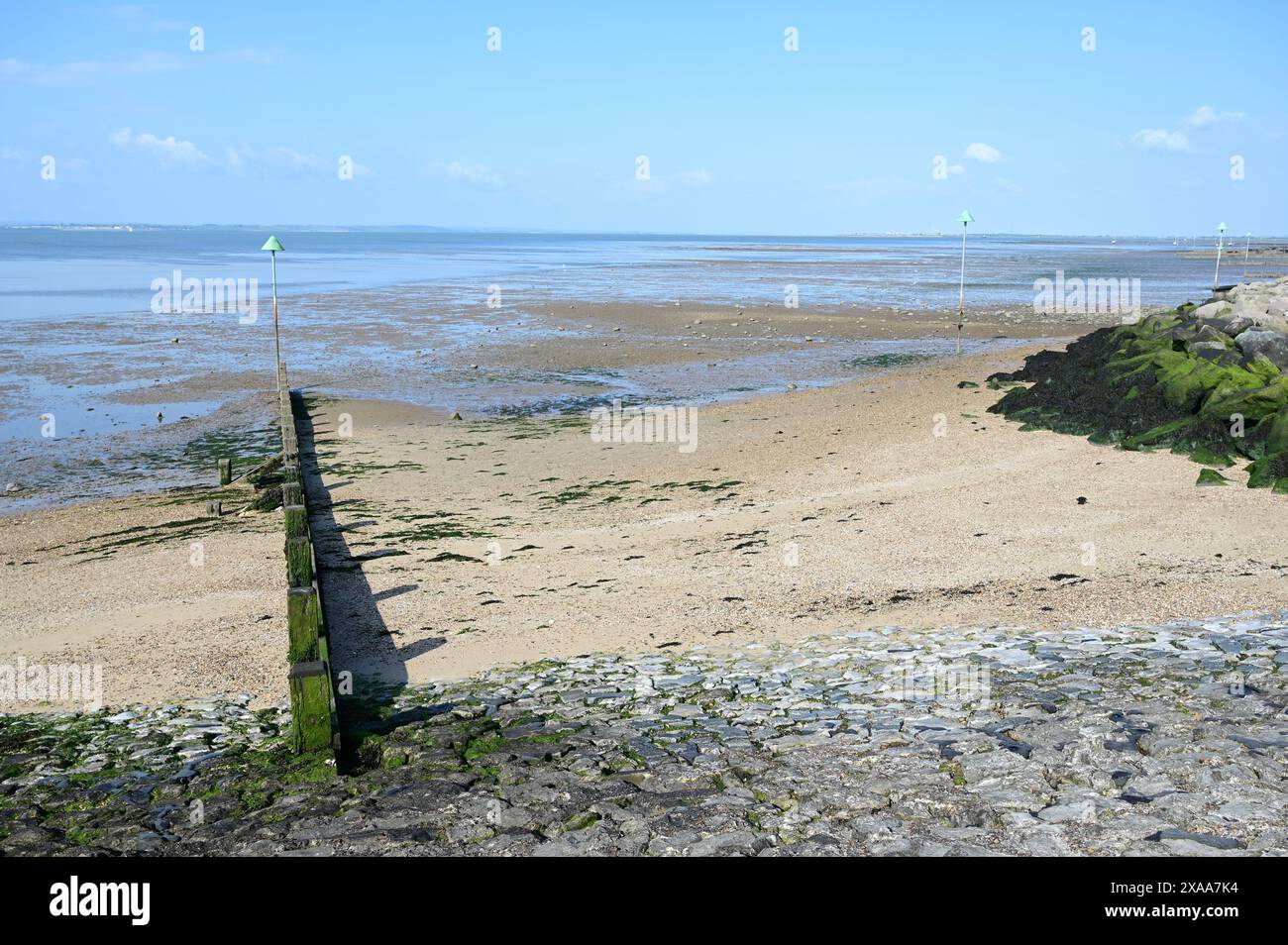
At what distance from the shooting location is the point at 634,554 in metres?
12.5

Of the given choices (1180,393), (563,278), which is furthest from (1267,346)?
(563,278)

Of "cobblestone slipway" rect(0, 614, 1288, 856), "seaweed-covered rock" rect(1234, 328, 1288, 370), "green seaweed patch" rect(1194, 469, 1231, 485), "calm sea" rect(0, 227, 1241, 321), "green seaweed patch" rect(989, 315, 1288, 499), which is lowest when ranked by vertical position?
"cobblestone slipway" rect(0, 614, 1288, 856)

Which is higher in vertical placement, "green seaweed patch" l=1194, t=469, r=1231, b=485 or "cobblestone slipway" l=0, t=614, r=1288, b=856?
"green seaweed patch" l=1194, t=469, r=1231, b=485

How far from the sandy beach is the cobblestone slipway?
2.77ft

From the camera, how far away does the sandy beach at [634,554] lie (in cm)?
962

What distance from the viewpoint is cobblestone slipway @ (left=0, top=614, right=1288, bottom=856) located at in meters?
5.86

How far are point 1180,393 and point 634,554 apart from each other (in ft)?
32.8

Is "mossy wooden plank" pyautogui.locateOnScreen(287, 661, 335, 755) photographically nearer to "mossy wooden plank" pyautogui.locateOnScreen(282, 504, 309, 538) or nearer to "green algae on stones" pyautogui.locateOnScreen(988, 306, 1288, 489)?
"mossy wooden plank" pyautogui.locateOnScreen(282, 504, 309, 538)

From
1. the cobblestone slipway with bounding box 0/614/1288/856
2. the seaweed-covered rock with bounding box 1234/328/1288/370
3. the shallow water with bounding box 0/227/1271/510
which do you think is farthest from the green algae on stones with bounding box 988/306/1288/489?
the shallow water with bounding box 0/227/1271/510

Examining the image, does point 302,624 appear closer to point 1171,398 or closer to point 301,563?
point 301,563

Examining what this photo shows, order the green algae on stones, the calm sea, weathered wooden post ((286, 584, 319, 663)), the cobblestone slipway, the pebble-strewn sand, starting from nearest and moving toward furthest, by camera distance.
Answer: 1. the cobblestone slipway
2. weathered wooden post ((286, 584, 319, 663))
3. the pebble-strewn sand
4. the green algae on stones
5. the calm sea

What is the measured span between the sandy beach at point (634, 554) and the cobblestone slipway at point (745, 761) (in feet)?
2.77

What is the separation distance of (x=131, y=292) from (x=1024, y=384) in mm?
46457

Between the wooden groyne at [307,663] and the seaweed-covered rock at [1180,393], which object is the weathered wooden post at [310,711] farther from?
the seaweed-covered rock at [1180,393]
